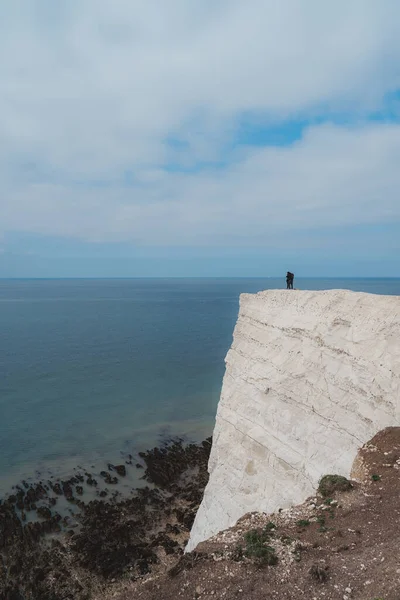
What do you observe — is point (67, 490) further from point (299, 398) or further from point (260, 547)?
point (260, 547)

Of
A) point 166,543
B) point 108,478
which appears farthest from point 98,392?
point 166,543

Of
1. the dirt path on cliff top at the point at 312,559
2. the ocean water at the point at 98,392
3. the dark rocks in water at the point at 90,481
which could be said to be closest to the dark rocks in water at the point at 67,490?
the dark rocks in water at the point at 90,481

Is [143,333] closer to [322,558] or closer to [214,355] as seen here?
[214,355]

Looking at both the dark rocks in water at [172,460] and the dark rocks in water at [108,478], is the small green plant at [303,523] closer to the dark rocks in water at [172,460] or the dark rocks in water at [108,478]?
the dark rocks in water at [172,460]

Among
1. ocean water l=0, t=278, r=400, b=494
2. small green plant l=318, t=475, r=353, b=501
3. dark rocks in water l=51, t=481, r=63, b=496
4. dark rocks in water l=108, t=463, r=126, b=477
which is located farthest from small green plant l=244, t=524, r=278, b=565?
ocean water l=0, t=278, r=400, b=494

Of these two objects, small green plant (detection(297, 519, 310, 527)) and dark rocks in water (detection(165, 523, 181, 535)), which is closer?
small green plant (detection(297, 519, 310, 527))

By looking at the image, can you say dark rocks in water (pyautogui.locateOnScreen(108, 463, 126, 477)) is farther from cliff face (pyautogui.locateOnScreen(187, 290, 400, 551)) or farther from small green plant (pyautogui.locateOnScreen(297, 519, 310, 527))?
small green plant (pyautogui.locateOnScreen(297, 519, 310, 527))
